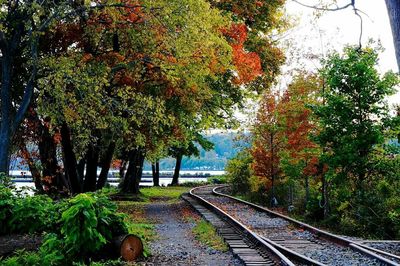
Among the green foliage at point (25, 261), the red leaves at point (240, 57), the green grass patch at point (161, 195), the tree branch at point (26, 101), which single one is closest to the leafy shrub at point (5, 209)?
the green foliage at point (25, 261)

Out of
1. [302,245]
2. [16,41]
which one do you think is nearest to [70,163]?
[16,41]

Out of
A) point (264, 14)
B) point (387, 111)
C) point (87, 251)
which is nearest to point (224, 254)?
point (87, 251)

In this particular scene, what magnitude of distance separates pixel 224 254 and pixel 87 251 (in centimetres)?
A: 337

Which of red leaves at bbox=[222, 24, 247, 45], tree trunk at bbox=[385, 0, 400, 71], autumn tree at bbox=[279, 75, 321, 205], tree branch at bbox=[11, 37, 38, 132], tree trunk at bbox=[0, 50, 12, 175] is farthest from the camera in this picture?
red leaves at bbox=[222, 24, 247, 45]

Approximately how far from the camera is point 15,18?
16469 millimetres

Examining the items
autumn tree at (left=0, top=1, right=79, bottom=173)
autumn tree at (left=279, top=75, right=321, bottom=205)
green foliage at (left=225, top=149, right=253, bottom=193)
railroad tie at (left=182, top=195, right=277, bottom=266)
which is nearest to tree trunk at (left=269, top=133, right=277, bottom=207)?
autumn tree at (left=279, top=75, right=321, bottom=205)

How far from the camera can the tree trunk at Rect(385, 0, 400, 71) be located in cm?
538

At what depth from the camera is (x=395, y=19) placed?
539 centimetres

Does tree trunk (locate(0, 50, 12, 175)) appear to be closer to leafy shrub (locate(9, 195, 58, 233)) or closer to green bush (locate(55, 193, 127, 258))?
leafy shrub (locate(9, 195, 58, 233))

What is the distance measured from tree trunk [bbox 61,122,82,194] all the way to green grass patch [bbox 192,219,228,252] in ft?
26.5

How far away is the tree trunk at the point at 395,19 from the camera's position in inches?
212

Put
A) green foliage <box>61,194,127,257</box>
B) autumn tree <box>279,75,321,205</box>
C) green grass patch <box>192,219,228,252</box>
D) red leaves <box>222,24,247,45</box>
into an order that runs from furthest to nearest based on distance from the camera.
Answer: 1. red leaves <box>222,24,247,45</box>
2. autumn tree <box>279,75,321,205</box>
3. green grass patch <box>192,219,228,252</box>
4. green foliage <box>61,194,127,257</box>

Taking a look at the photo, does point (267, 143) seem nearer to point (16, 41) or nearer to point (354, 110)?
point (354, 110)

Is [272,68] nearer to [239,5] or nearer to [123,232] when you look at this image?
[239,5]
